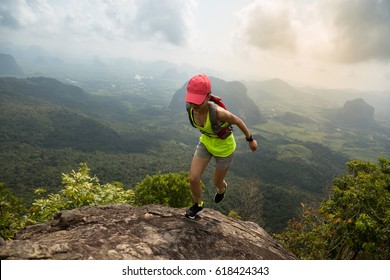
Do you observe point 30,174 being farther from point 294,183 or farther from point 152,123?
point 152,123

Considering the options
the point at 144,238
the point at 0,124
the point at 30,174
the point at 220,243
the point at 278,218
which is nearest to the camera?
the point at 144,238

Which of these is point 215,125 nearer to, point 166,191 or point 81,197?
point 81,197

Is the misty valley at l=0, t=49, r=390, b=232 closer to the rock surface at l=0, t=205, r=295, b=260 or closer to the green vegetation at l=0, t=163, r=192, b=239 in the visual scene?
the green vegetation at l=0, t=163, r=192, b=239

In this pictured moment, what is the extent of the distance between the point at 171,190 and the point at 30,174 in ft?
241

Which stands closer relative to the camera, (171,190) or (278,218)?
(171,190)

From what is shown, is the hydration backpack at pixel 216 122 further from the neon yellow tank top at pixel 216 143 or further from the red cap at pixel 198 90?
the red cap at pixel 198 90

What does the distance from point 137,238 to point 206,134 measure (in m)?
2.37

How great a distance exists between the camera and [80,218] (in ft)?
18.8

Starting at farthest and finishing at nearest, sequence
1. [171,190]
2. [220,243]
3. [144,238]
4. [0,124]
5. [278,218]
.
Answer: [0,124] < [278,218] < [171,190] < [220,243] < [144,238]

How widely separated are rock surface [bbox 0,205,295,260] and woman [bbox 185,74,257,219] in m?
0.70

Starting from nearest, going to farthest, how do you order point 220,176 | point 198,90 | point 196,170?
point 198,90, point 196,170, point 220,176

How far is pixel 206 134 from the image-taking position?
5.29 metres

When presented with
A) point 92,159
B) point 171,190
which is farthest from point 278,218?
point 92,159

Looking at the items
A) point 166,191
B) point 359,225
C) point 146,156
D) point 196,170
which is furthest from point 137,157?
point 196,170
